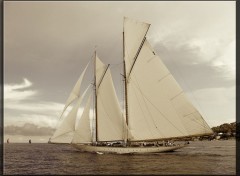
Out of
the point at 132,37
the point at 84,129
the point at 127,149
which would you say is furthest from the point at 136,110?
the point at 132,37

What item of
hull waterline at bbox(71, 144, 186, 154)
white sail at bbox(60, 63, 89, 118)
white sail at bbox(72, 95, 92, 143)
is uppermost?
white sail at bbox(60, 63, 89, 118)

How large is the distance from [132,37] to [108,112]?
14946 millimetres

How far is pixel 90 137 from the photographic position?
2352 inches

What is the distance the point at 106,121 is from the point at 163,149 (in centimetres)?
1229

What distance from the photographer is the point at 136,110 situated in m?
56.8

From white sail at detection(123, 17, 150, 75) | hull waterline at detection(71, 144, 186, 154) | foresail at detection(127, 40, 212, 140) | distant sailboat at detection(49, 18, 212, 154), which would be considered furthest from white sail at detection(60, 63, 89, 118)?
hull waterline at detection(71, 144, 186, 154)

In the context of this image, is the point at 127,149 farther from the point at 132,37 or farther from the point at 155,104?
the point at 132,37

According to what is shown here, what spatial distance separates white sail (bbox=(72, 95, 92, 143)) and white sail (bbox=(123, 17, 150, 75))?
1037 cm

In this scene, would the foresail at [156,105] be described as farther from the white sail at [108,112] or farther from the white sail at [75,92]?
the white sail at [75,92]

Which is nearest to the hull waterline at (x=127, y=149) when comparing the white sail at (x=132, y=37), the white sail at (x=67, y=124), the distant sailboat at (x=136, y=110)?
the distant sailboat at (x=136, y=110)

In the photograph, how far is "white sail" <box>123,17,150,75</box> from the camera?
193 ft

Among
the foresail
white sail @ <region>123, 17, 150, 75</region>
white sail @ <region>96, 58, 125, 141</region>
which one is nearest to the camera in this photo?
the foresail

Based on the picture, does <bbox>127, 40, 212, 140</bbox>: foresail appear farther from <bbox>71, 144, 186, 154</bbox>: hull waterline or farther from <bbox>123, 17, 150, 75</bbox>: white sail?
<bbox>71, 144, 186, 154</bbox>: hull waterline

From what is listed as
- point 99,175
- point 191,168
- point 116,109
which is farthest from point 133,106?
point 99,175
